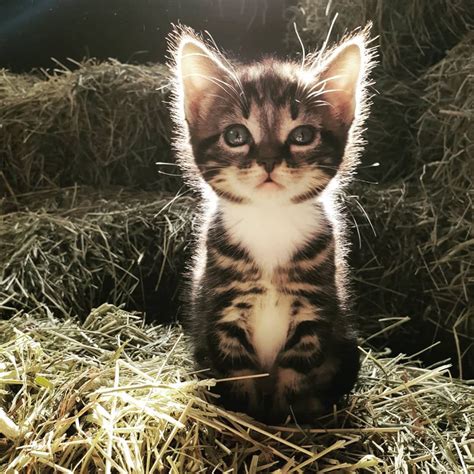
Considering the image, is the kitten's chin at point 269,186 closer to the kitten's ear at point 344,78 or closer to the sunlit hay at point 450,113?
the kitten's ear at point 344,78

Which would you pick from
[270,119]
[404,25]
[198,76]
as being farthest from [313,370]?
[404,25]

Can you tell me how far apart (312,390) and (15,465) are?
1.95 ft

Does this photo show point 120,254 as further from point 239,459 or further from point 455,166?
point 455,166

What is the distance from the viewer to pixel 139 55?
2.31 m

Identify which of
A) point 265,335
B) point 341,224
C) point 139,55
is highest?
point 139,55

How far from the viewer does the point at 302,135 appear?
3.63 feet

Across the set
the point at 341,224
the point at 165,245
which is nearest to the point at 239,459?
the point at 341,224

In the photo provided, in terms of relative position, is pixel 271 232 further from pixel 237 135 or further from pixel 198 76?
pixel 198 76

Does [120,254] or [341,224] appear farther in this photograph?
[120,254]

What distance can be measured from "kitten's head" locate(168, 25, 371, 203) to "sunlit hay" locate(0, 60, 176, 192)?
1038 mm

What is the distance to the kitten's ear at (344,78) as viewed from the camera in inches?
44.9

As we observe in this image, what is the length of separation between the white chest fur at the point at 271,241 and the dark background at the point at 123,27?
874mm

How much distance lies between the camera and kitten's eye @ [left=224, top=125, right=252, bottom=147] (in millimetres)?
1106

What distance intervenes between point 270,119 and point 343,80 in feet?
0.61
